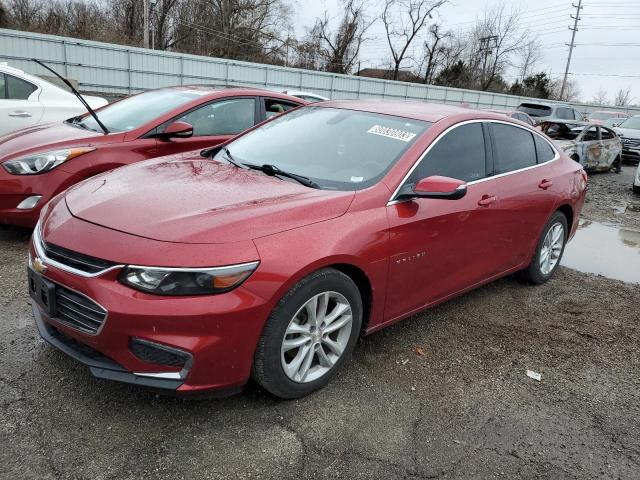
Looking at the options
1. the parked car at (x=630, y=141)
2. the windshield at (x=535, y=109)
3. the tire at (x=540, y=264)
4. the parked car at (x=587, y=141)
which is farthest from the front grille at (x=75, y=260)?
the windshield at (x=535, y=109)

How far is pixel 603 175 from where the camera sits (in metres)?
13.2

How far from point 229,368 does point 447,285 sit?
1.78 m

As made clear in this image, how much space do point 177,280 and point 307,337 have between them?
79 cm

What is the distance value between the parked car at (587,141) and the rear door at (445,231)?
8413 millimetres

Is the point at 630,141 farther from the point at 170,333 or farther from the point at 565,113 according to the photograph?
the point at 170,333

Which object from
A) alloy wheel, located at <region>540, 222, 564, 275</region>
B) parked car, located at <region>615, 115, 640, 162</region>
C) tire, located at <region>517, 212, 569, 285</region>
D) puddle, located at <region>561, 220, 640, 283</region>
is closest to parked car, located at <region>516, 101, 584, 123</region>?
parked car, located at <region>615, 115, 640, 162</region>

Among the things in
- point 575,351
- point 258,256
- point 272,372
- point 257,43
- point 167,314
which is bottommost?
point 575,351

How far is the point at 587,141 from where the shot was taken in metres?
12.0

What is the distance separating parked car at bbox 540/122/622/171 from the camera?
11.6 meters

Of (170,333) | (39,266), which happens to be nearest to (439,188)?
(170,333)

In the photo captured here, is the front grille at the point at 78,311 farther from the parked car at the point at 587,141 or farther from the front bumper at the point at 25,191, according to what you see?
the parked car at the point at 587,141

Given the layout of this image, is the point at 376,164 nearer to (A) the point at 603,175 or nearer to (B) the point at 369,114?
(B) the point at 369,114

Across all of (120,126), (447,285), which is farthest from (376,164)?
(120,126)

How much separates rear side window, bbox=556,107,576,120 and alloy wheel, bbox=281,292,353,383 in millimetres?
19176
